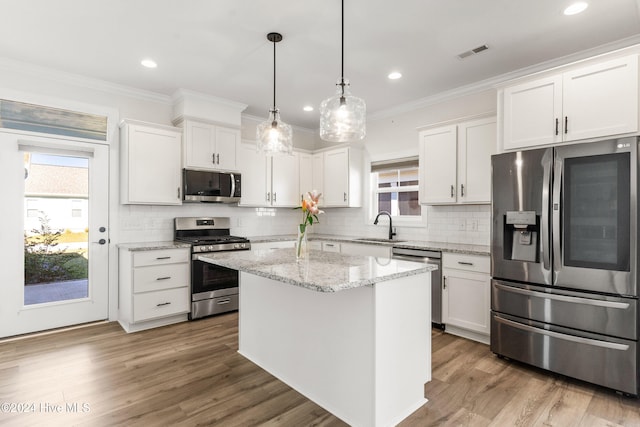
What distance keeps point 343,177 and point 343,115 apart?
288 centimetres

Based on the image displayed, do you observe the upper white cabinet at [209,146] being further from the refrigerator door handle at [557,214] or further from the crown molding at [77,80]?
the refrigerator door handle at [557,214]

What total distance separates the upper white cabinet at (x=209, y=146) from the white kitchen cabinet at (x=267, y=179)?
0.17 metres

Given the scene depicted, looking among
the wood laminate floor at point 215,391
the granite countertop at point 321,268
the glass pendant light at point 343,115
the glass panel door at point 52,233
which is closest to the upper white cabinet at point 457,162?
the wood laminate floor at point 215,391

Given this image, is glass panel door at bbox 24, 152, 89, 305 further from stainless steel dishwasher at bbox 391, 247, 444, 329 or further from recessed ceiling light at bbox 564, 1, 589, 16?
recessed ceiling light at bbox 564, 1, 589, 16

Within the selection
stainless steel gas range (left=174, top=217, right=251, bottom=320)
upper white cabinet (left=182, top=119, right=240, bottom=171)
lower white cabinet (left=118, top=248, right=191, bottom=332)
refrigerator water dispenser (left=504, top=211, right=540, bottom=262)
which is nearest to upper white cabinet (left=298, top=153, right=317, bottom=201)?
upper white cabinet (left=182, top=119, right=240, bottom=171)

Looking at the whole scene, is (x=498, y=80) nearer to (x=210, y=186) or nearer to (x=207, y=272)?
(x=210, y=186)

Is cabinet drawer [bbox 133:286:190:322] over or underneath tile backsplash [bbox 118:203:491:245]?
underneath

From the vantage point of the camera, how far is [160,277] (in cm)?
377

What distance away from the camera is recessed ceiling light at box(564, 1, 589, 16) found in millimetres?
2391

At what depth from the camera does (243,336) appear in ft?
9.89

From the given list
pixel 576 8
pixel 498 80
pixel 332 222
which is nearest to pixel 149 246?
pixel 332 222

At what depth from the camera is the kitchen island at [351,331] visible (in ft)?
6.28

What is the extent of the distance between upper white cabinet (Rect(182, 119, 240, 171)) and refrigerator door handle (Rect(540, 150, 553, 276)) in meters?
3.49

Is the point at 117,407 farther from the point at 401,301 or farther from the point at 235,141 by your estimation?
the point at 235,141
